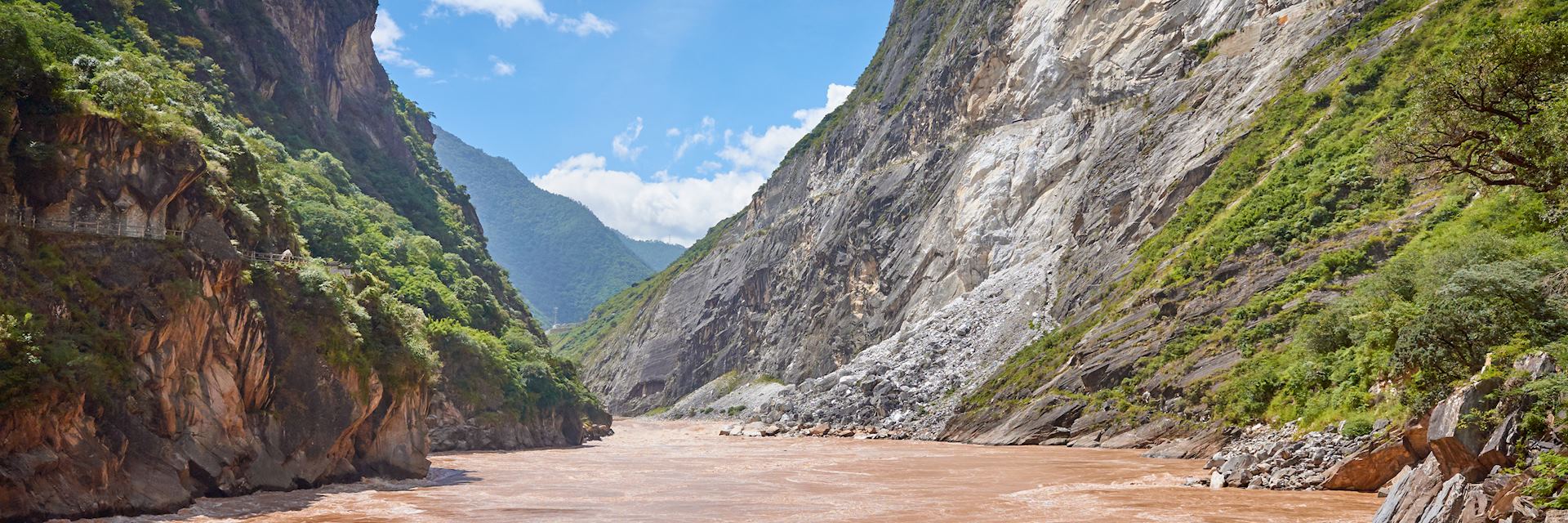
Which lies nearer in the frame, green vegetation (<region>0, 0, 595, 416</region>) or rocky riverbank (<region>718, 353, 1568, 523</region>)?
rocky riverbank (<region>718, 353, 1568, 523</region>)

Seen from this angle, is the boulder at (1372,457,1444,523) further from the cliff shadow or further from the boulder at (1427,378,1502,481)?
the cliff shadow

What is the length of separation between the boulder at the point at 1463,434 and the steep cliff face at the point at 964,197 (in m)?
46.1

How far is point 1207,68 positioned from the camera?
2921 inches

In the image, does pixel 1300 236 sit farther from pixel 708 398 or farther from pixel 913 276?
pixel 708 398

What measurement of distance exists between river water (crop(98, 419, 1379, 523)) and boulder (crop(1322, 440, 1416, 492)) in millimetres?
848

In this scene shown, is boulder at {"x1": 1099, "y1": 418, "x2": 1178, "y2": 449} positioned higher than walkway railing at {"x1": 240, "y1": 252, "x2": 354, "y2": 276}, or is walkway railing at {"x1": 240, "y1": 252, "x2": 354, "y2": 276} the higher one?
walkway railing at {"x1": 240, "y1": 252, "x2": 354, "y2": 276}

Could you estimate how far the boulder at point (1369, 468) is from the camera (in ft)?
84.3

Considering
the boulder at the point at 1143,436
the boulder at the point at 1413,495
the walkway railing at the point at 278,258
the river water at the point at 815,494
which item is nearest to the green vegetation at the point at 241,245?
the walkway railing at the point at 278,258

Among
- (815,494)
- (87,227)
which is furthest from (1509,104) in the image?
(87,227)

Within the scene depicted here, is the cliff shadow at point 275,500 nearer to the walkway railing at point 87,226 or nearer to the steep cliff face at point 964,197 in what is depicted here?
the walkway railing at point 87,226

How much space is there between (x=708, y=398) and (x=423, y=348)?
3192 inches

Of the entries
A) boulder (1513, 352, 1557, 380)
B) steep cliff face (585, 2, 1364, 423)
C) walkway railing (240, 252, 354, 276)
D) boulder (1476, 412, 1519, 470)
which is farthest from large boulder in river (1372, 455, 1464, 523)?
steep cliff face (585, 2, 1364, 423)

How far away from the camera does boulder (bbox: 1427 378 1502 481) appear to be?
61.3 ft

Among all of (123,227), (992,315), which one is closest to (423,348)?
(123,227)
